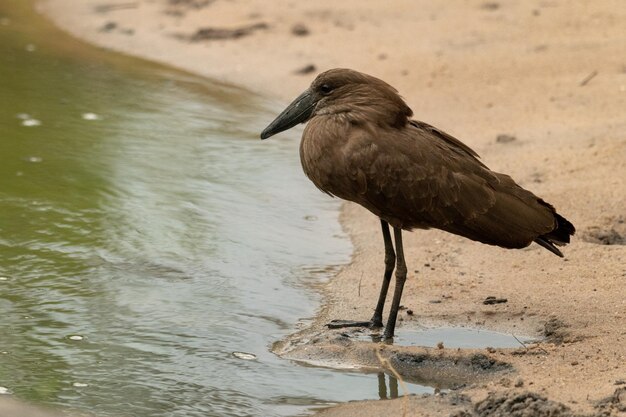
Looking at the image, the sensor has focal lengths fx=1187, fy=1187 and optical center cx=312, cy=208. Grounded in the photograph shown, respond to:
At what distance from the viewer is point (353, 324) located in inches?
241

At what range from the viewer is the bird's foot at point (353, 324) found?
607 centimetres

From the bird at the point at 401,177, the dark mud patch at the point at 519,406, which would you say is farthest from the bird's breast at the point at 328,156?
the dark mud patch at the point at 519,406

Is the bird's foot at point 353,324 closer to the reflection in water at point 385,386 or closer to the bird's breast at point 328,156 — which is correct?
the reflection in water at point 385,386

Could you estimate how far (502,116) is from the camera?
962cm

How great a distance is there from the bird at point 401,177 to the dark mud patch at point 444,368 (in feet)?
1.07

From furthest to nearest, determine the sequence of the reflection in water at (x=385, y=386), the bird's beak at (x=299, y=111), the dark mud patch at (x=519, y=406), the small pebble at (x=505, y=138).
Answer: the small pebble at (x=505, y=138) → the bird's beak at (x=299, y=111) → the reflection in water at (x=385, y=386) → the dark mud patch at (x=519, y=406)

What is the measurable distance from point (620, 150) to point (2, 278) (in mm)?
4271

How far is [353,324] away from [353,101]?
115 cm

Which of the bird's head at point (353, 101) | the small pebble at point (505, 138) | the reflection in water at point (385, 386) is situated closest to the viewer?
the reflection in water at point (385, 386)

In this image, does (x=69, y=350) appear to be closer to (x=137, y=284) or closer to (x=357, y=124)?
(x=137, y=284)

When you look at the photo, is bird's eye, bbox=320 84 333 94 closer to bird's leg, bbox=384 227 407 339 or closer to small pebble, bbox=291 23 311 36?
bird's leg, bbox=384 227 407 339

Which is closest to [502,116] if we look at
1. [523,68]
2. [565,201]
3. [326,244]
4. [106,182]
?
[523,68]

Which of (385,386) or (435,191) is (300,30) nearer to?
(435,191)

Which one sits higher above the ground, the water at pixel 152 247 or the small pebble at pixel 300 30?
the small pebble at pixel 300 30
